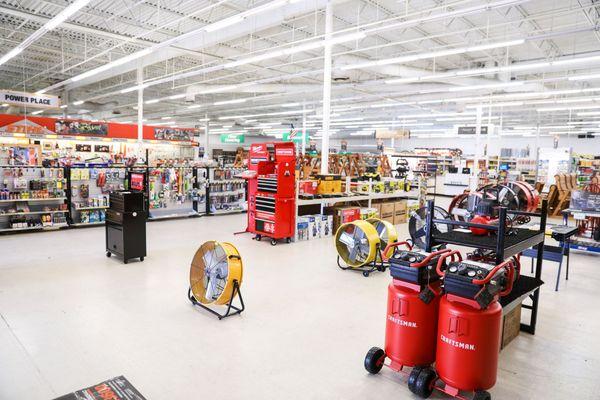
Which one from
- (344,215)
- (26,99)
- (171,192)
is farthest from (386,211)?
(26,99)

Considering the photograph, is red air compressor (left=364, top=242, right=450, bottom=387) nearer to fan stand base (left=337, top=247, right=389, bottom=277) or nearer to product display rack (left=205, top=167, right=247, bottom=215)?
fan stand base (left=337, top=247, right=389, bottom=277)

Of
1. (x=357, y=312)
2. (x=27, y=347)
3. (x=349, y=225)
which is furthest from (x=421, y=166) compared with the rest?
(x=27, y=347)

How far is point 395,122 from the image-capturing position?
81.2 feet

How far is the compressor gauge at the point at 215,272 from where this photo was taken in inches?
154

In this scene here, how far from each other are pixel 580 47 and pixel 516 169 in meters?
9.04

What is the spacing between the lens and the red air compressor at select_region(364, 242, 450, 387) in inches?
110

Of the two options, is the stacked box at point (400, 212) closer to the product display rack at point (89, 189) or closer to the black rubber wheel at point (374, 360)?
the product display rack at point (89, 189)

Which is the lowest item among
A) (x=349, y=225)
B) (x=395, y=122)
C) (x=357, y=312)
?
(x=357, y=312)

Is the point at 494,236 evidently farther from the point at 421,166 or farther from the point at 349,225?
the point at 421,166

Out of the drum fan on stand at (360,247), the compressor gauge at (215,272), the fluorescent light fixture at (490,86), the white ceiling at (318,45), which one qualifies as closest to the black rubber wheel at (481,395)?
the compressor gauge at (215,272)

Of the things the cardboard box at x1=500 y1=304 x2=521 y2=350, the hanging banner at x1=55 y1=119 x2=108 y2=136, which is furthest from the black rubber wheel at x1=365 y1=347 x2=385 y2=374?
the hanging banner at x1=55 y1=119 x2=108 y2=136

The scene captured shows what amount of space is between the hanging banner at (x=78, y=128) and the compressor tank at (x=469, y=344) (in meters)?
15.9

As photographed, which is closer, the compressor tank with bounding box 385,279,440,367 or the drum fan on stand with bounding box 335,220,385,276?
the compressor tank with bounding box 385,279,440,367

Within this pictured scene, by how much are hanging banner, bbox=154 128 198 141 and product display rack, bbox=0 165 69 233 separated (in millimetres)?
9340
